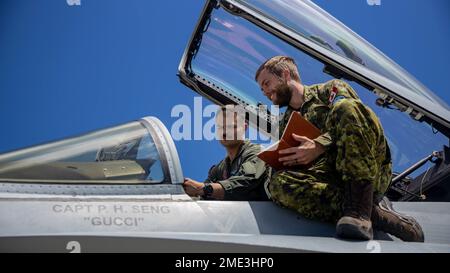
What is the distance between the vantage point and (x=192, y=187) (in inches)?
109

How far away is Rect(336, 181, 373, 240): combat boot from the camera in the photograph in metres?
2.43

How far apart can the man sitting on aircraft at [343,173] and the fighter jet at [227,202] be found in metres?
0.08

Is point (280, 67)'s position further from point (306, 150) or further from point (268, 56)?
point (268, 56)

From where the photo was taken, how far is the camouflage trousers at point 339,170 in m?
2.55

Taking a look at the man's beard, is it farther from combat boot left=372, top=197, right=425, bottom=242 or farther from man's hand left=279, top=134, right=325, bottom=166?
combat boot left=372, top=197, right=425, bottom=242

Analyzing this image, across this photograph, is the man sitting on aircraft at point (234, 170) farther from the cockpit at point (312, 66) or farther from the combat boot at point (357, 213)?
the combat boot at point (357, 213)

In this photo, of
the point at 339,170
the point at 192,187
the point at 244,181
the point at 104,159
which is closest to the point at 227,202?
the point at 192,187

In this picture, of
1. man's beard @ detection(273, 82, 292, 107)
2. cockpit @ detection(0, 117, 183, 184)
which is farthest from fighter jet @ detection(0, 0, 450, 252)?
man's beard @ detection(273, 82, 292, 107)

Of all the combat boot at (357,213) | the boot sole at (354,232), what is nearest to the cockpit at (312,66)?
the combat boot at (357,213)

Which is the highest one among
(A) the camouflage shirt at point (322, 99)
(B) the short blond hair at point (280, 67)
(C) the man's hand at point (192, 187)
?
(B) the short blond hair at point (280, 67)

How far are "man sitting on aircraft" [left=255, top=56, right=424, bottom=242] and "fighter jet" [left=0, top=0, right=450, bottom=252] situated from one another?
8 cm

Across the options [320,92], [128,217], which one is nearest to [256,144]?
[320,92]
